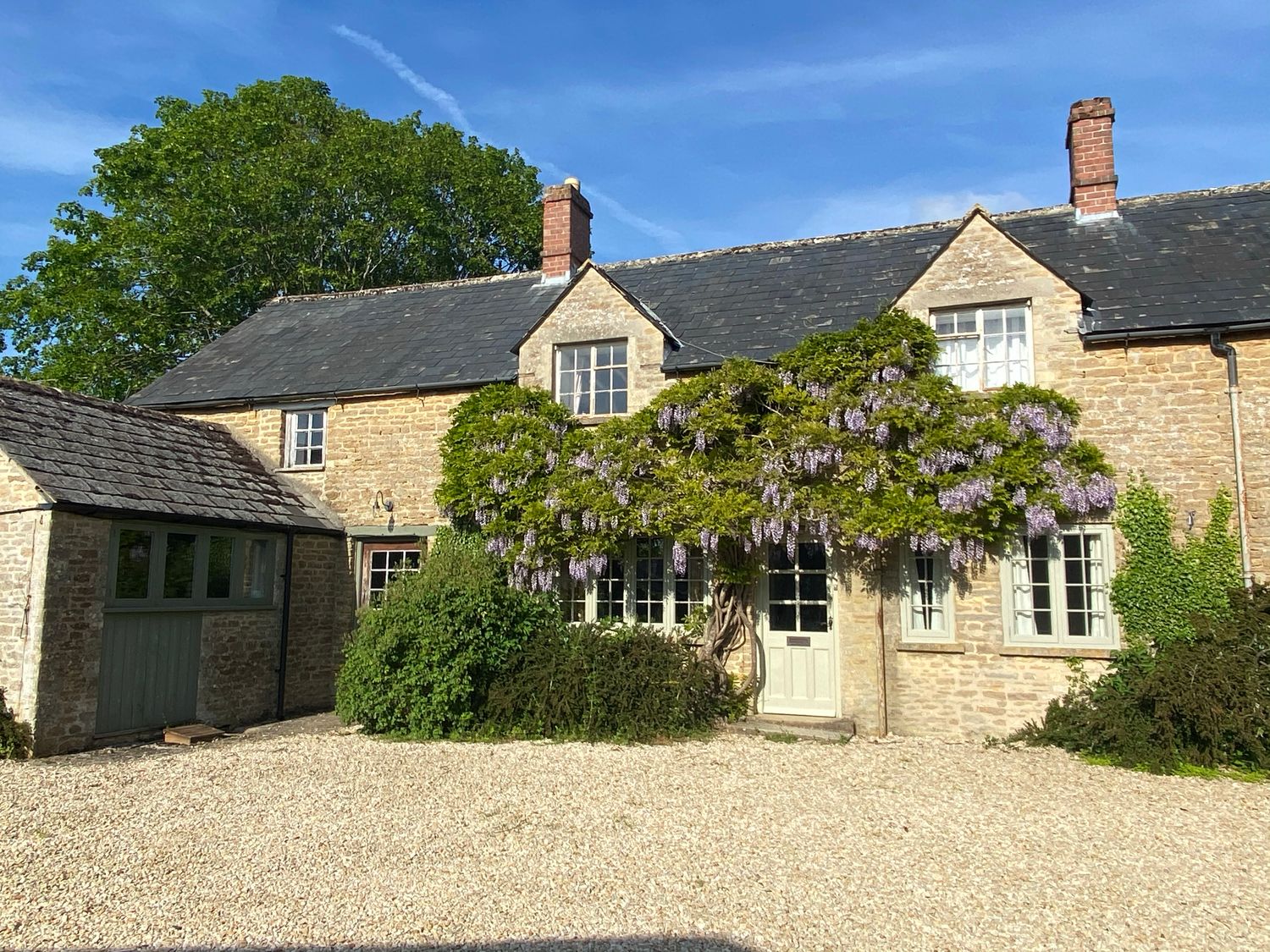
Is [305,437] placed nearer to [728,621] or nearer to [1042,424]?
[728,621]

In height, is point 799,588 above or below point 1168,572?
below

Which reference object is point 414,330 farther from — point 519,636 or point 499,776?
point 499,776

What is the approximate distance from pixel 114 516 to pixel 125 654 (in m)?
1.63

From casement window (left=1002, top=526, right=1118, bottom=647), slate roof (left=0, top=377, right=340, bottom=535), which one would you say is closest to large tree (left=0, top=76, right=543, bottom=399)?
slate roof (left=0, top=377, right=340, bottom=535)

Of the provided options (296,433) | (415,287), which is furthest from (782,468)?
(415,287)

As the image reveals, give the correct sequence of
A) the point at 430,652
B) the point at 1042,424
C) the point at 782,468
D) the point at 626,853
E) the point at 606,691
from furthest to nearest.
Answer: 1. the point at 782,468
2. the point at 430,652
3. the point at 606,691
4. the point at 1042,424
5. the point at 626,853

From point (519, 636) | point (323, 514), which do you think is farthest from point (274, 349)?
point (519, 636)

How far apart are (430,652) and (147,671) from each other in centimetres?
338

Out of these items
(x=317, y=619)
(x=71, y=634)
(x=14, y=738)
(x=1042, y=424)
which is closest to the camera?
(x=14, y=738)

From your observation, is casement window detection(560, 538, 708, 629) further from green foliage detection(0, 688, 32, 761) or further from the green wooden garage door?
green foliage detection(0, 688, 32, 761)

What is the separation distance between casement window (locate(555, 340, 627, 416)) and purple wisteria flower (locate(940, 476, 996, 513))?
459cm

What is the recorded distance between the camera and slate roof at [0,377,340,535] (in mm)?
9859

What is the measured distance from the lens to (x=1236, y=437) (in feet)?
32.1

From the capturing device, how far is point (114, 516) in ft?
32.8
